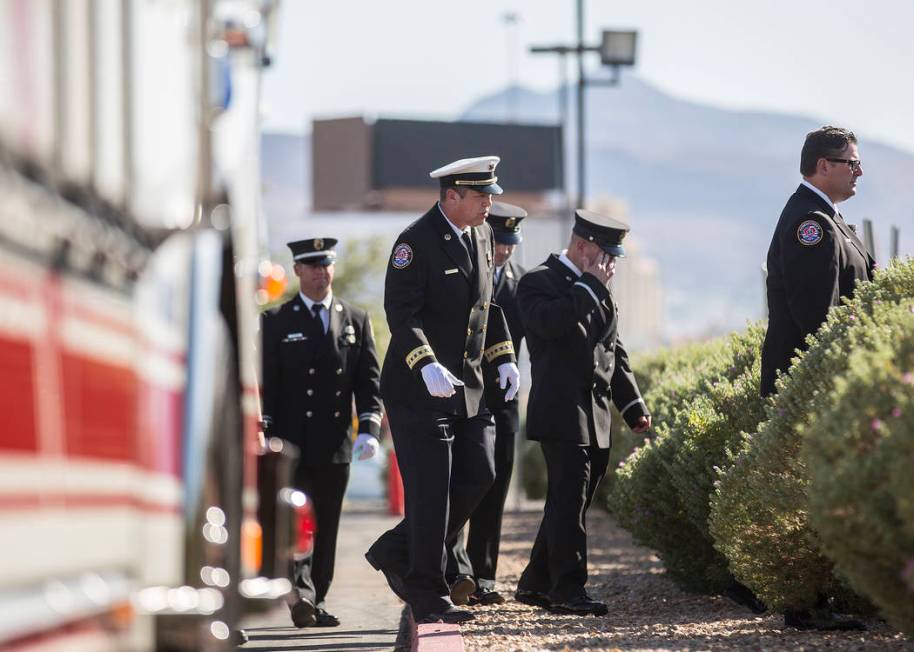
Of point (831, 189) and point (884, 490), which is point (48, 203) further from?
point (831, 189)

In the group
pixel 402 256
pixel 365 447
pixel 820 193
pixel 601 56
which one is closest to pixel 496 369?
pixel 365 447

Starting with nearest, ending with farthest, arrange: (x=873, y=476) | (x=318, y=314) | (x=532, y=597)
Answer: (x=873, y=476) → (x=532, y=597) → (x=318, y=314)

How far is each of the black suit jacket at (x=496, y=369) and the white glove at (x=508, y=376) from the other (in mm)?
77

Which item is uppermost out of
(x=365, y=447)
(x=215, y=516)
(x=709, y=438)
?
(x=215, y=516)

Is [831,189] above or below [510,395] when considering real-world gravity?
above

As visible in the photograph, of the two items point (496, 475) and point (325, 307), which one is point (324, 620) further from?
point (325, 307)

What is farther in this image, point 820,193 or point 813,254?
point 820,193

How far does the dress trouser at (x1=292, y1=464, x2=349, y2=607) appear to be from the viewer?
8.48 meters

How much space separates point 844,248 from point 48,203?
5.03 metres

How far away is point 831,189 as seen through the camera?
7.48 metres

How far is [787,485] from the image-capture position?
20.4 ft

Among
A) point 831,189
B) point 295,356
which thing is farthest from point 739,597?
point 295,356

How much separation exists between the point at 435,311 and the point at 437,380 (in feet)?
1.95

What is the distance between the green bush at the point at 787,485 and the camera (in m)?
6.12
